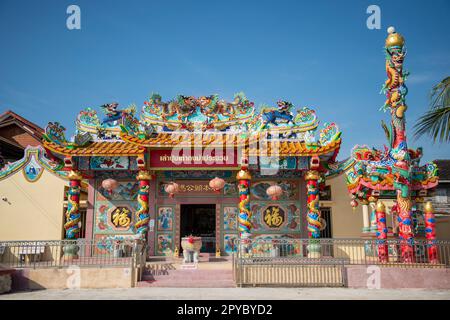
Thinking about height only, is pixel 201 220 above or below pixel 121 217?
below

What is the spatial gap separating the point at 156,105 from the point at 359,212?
1038 cm

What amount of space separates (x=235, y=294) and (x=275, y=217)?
21.3 ft

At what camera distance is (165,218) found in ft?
52.2

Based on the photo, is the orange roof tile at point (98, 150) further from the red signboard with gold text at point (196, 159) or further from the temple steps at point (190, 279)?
the temple steps at point (190, 279)

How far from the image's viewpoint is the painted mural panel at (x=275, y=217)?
15734 mm

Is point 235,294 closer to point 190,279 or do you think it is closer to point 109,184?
point 190,279

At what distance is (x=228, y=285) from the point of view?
10.9 meters

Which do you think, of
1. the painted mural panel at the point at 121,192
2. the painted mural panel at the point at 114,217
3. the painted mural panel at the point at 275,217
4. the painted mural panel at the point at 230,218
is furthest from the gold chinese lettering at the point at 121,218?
the painted mural panel at the point at 275,217

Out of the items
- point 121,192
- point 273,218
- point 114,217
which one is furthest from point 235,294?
point 121,192

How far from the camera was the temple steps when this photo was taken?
36.1 feet

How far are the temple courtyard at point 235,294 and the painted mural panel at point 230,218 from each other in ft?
17.4

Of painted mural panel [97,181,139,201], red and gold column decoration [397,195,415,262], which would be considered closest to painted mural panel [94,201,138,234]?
painted mural panel [97,181,139,201]
